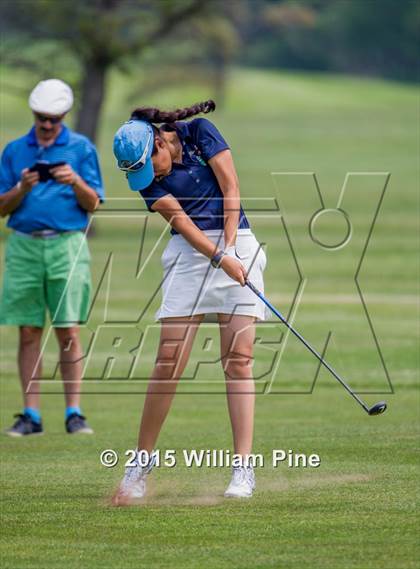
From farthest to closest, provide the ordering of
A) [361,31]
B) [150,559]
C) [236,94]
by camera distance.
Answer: [361,31] → [236,94] → [150,559]

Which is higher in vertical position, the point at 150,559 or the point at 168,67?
the point at 168,67

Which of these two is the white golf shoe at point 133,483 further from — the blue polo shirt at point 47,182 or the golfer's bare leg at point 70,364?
the blue polo shirt at point 47,182

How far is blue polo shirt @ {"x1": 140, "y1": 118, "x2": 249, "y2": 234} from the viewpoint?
295 inches

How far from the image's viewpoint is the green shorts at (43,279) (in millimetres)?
10344

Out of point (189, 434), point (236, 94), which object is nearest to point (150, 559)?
point (189, 434)

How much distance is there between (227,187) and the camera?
24.4 feet

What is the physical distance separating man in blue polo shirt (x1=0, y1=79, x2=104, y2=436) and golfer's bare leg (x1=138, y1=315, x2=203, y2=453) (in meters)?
2.64

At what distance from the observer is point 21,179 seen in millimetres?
9984

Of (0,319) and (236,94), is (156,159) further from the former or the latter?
(236,94)

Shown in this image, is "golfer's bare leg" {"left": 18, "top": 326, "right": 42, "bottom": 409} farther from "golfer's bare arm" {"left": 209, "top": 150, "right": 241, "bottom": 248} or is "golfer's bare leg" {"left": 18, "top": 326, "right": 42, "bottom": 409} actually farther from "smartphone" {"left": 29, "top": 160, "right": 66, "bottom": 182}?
"golfer's bare arm" {"left": 209, "top": 150, "right": 241, "bottom": 248}

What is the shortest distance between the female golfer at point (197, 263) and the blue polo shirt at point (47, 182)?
2.68 m

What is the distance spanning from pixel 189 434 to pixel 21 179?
205 cm

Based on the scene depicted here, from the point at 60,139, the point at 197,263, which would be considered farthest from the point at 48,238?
the point at 197,263

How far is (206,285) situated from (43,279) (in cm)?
302
